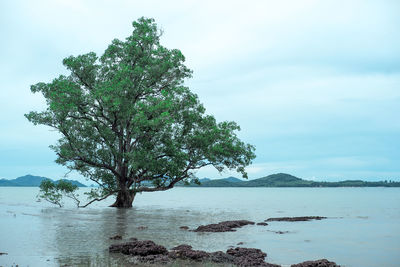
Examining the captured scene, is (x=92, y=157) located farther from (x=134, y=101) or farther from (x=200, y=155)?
(x=200, y=155)

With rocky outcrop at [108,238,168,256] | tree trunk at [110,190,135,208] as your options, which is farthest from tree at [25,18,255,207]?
rocky outcrop at [108,238,168,256]

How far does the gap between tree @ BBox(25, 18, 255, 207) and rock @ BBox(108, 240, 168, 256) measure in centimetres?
1935

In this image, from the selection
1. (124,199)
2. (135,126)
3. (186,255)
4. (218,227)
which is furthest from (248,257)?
(124,199)

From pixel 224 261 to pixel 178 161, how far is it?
23.0m

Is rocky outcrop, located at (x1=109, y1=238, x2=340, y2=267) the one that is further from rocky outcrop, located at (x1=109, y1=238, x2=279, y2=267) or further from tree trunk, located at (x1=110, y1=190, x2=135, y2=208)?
tree trunk, located at (x1=110, y1=190, x2=135, y2=208)

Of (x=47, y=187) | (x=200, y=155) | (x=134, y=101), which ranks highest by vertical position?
(x=134, y=101)

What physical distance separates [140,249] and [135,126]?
68.5 ft

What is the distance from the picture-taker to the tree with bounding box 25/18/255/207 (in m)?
34.9

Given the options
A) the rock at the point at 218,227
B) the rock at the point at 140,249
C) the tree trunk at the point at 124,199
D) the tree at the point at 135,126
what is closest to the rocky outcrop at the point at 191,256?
the rock at the point at 140,249

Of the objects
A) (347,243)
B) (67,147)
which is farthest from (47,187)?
(347,243)

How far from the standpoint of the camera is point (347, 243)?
64.1 feet

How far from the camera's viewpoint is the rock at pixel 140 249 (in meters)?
13.9

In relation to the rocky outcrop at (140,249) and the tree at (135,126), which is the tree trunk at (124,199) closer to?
the tree at (135,126)

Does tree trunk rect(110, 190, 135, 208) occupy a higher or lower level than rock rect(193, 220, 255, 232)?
higher
